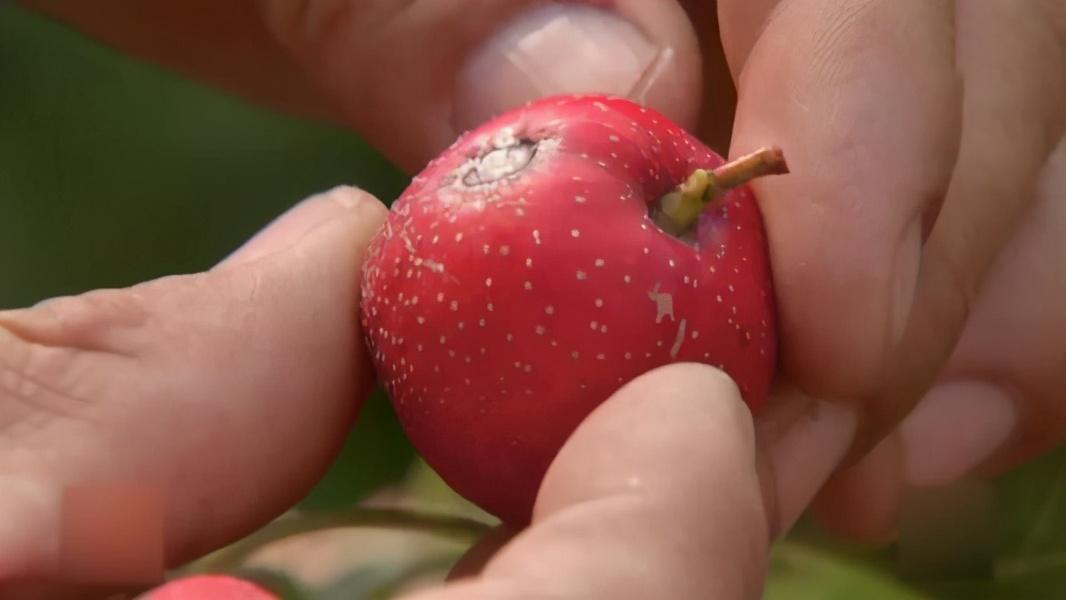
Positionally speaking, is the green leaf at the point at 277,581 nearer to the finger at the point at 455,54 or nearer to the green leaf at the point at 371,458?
the green leaf at the point at 371,458

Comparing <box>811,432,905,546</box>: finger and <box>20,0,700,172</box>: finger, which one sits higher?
<box>20,0,700,172</box>: finger

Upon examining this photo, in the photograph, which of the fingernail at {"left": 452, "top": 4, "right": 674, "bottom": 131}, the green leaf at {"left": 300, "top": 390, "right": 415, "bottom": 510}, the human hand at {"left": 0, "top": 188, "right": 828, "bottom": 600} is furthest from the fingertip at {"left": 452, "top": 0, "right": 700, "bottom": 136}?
the green leaf at {"left": 300, "top": 390, "right": 415, "bottom": 510}

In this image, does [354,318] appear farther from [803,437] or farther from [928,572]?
[928,572]

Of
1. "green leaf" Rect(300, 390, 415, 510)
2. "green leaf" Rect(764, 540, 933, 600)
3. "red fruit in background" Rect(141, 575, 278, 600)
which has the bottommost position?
"green leaf" Rect(764, 540, 933, 600)

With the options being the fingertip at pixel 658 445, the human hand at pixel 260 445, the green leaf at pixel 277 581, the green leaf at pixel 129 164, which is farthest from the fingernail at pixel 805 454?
the green leaf at pixel 129 164

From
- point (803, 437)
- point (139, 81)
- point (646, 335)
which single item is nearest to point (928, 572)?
point (803, 437)

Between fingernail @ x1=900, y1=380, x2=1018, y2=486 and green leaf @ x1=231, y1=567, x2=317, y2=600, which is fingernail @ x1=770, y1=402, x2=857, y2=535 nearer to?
fingernail @ x1=900, y1=380, x2=1018, y2=486

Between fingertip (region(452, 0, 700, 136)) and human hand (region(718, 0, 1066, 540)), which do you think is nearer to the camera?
human hand (region(718, 0, 1066, 540))

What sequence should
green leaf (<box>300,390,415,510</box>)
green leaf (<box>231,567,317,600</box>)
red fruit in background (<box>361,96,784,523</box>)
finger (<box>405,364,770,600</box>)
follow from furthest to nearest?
green leaf (<box>300,390,415,510</box>) → green leaf (<box>231,567,317,600</box>) → red fruit in background (<box>361,96,784,523</box>) → finger (<box>405,364,770,600</box>)
